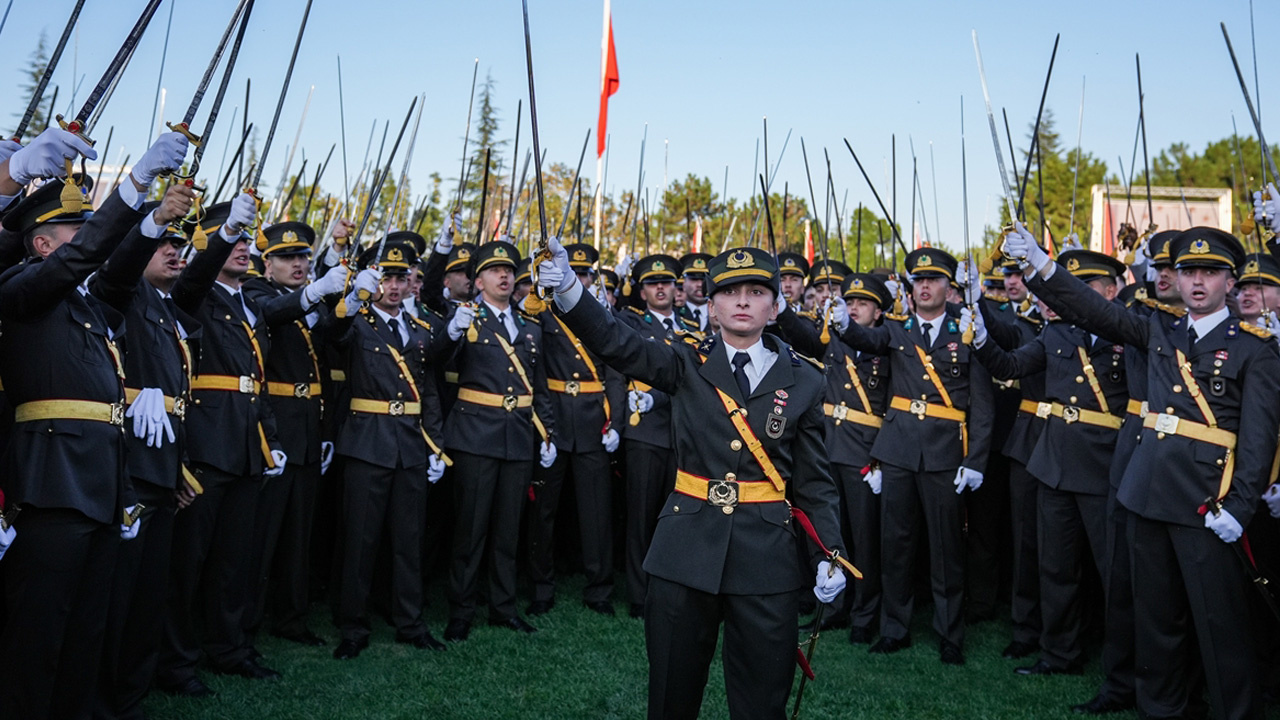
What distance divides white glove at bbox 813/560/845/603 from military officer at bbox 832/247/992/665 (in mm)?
3388

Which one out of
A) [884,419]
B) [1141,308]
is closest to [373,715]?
[884,419]

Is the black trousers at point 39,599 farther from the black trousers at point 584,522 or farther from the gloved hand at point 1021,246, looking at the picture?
the gloved hand at point 1021,246

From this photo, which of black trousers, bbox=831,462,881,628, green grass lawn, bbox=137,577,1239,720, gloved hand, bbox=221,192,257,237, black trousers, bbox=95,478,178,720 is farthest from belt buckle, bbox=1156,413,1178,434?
black trousers, bbox=95,478,178,720

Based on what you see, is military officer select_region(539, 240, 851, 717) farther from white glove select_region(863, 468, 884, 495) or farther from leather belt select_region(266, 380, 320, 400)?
leather belt select_region(266, 380, 320, 400)

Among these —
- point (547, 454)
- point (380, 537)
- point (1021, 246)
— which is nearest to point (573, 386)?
point (547, 454)

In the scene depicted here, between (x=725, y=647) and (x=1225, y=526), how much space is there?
9.19ft

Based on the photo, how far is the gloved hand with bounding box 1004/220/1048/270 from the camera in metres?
5.41

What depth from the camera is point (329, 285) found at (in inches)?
249

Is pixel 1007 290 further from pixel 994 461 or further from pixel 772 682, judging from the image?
pixel 772 682

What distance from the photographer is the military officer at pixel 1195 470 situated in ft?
17.2

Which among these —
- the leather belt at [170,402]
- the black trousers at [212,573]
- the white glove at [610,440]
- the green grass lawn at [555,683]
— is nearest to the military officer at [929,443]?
the green grass lawn at [555,683]

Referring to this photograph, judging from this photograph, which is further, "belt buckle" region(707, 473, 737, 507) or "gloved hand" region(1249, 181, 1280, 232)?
"gloved hand" region(1249, 181, 1280, 232)

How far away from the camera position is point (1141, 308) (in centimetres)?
721

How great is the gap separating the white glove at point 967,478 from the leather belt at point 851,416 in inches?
31.0
